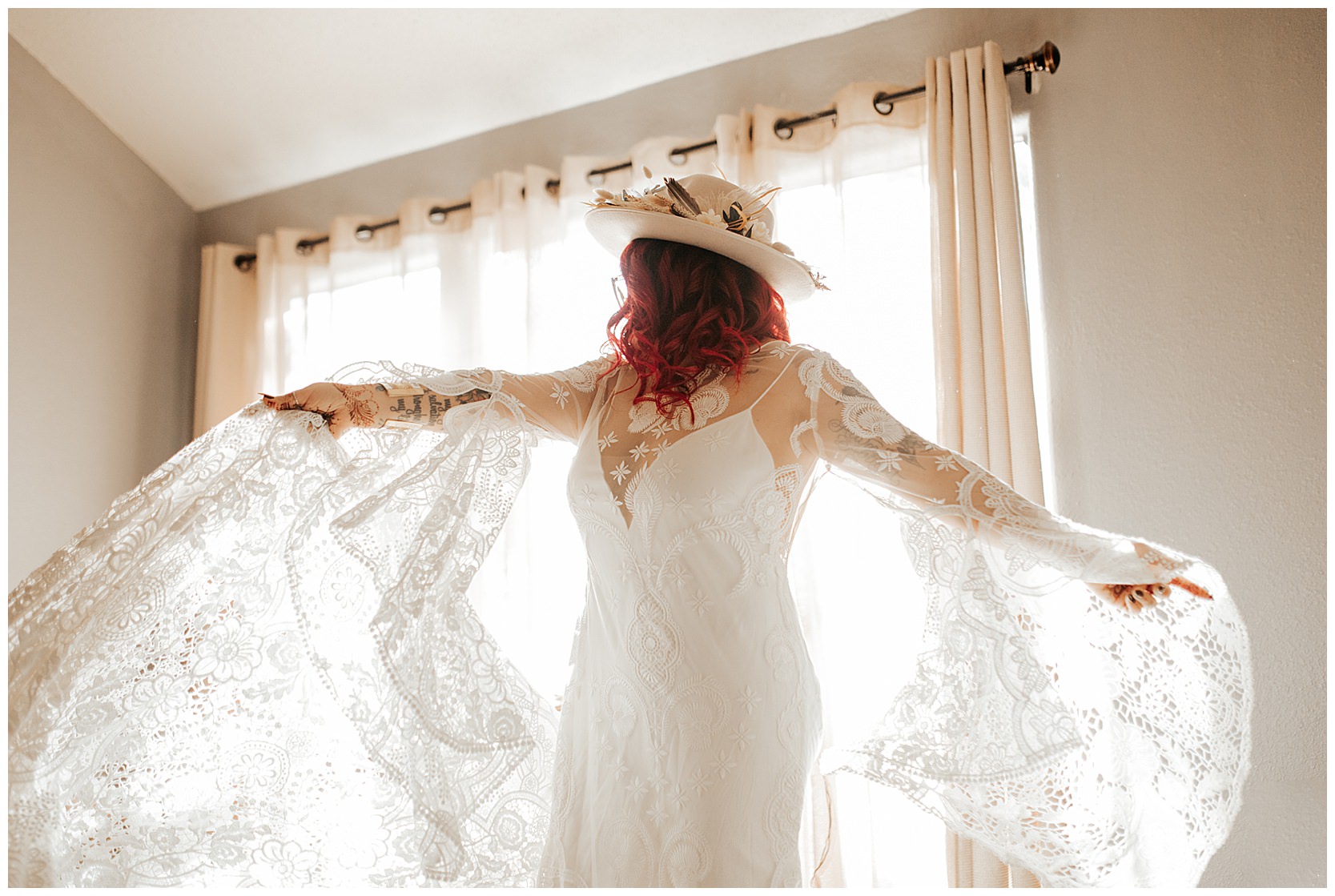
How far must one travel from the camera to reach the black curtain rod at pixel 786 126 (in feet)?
7.09

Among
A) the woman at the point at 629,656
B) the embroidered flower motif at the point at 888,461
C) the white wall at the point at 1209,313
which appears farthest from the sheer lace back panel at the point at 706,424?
the white wall at the point at 1209,313

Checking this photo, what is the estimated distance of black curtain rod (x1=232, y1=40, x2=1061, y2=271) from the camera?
216 cm

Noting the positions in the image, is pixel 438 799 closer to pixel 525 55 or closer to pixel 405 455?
pixel 405 455

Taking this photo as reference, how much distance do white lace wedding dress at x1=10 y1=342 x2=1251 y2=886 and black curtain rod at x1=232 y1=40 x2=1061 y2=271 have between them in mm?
1165

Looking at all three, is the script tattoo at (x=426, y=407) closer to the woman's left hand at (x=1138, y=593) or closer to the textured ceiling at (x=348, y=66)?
the woman's left hand at (x=1138, y=593)

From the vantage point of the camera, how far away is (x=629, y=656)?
4.60ft

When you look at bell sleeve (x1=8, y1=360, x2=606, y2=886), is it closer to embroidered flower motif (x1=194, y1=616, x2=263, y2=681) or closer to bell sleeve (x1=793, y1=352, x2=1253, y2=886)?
embroidered flower motif (x1=194, y1=616, x2=263, y2=681)

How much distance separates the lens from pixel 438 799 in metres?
1.28

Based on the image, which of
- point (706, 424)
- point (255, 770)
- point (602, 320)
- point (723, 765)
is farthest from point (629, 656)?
point (602, 320)

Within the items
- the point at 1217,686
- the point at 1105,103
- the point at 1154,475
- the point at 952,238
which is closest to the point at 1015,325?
the point at 952,238

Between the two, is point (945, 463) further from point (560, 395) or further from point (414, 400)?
point (414, 400)

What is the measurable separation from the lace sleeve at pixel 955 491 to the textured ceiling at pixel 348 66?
1490mm

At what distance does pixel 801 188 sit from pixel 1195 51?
0.90m

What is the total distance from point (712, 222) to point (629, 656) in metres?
0.69
